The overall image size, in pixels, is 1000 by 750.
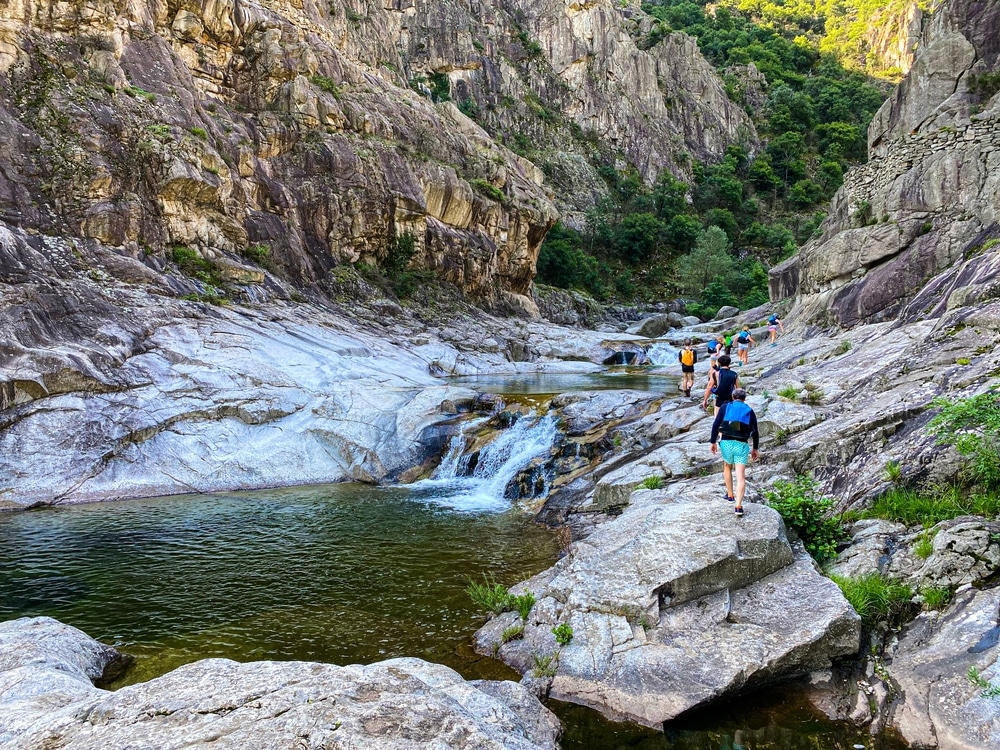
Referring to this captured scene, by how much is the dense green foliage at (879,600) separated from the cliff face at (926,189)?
11.6 m

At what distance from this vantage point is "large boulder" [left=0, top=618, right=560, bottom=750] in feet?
11.0

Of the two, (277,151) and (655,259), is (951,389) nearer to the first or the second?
(277,151)

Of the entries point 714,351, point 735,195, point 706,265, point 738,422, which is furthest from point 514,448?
point 735,195

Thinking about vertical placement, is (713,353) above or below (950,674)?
above

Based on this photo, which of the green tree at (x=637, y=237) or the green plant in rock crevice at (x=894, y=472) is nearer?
the green plant in rock crevice at (x=894, y=472)

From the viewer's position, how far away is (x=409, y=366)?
80.0ft

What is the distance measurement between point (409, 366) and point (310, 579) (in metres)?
15.7

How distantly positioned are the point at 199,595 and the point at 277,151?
102 feet

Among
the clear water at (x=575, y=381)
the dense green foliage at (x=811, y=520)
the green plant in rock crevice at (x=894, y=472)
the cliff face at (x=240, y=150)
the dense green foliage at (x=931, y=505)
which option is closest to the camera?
the dense green foliage at (x=931, y=505)

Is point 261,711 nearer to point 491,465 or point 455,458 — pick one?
point 491,465

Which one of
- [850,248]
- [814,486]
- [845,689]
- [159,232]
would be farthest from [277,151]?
[845,689]

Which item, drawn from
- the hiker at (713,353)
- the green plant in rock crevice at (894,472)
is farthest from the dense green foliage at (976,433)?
the hiker at (713,353)

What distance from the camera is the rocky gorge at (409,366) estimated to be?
16.4ft

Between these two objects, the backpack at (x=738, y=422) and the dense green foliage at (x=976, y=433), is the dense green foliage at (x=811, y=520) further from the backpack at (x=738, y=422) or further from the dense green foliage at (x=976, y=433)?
the dense green foliage at (x=976, y=433)
